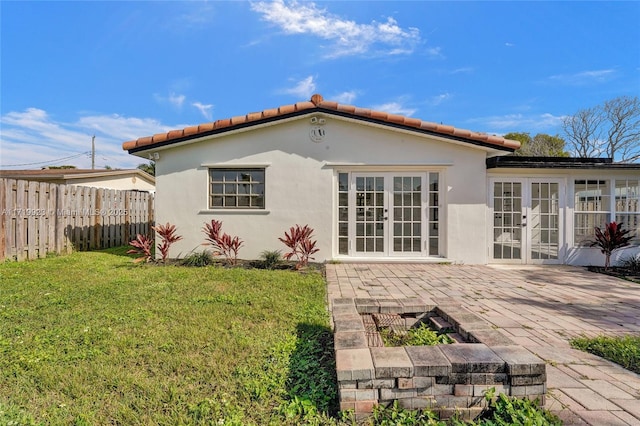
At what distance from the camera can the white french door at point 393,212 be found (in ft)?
26.3

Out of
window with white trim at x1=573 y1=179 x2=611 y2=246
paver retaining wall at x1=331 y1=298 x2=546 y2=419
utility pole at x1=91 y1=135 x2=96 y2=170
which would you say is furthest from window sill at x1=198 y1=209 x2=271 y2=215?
utility pole at x1=91 y1=135 x2=96 y2=170

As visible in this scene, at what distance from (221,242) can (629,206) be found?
10976mm

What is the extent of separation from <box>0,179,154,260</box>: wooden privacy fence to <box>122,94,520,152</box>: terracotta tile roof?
2.78m

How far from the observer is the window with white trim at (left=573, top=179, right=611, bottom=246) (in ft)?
26.4

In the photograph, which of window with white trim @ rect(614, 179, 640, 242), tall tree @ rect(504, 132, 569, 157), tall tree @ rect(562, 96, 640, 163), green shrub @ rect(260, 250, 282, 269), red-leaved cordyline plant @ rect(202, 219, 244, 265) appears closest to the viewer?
green shrub @ rect(260, 250, 282, 269)

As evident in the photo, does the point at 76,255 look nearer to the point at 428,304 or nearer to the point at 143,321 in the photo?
the point at 143,321

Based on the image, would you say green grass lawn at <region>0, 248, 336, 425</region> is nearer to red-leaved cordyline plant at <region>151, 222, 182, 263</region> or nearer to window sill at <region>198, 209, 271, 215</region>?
red-leaved cordyline plant at <region>151, 222, 182, 263</region>

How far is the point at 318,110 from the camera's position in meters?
7.70

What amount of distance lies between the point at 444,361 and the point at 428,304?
1533 millimetres

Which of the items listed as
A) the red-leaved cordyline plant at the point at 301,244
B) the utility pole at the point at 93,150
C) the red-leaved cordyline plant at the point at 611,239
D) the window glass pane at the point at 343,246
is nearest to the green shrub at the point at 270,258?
the red-leaved cordyline plant at the point at 301,244

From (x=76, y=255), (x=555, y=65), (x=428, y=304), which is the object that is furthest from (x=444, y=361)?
(x=555, y=65)

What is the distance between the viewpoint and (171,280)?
582 cm

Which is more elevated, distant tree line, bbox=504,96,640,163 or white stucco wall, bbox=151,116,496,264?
distant tree line, bbox=504,96,640,163

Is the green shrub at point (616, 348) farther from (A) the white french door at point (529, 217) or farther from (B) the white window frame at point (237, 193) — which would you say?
(B) the white window frame at point (237, 193)
